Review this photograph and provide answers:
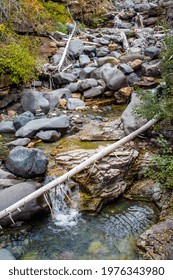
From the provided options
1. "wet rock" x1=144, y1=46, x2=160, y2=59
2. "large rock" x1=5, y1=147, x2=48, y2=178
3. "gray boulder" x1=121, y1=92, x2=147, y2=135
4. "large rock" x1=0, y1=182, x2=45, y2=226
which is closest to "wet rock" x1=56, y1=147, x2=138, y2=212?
"large rock" x1=5, y1=147, x2=48, y2=178

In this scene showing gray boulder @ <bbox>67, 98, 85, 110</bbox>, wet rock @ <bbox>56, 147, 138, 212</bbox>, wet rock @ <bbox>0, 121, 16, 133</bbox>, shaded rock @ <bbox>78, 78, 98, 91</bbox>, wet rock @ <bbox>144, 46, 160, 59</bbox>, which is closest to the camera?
wet rock @ <bbox>56, 147, 138, 212</bbox>

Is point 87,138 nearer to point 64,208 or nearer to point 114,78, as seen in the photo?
point 64,208

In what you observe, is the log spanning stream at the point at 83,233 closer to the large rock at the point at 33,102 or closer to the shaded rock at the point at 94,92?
the large rock at the point at 33,102

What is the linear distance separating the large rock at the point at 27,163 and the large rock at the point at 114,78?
200 inches

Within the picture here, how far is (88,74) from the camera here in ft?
35.8

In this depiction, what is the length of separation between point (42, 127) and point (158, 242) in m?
4.20

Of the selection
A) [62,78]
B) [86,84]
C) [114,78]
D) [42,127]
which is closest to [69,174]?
[42,127]

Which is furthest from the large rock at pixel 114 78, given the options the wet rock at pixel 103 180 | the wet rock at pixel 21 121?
the wet rock at pixel 103 180

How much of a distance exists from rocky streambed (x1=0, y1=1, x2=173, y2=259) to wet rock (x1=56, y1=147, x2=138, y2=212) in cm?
2

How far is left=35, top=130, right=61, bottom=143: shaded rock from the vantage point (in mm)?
7000

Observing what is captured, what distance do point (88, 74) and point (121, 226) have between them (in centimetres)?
722

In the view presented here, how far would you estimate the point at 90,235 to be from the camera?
4754 millimetres

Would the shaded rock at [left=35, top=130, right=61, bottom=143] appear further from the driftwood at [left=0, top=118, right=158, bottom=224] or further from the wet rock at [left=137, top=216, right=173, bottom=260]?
the wet rock at [left=137, top=216, right=173, bottom=260]
